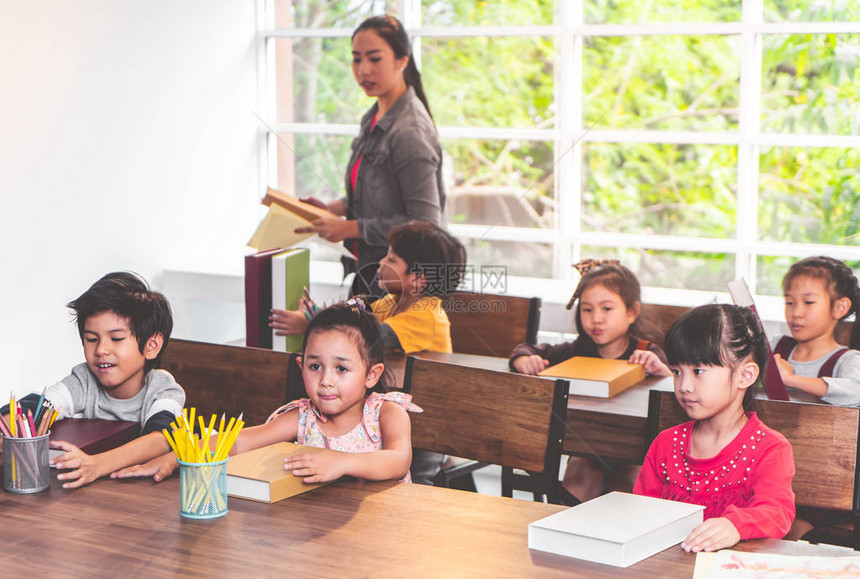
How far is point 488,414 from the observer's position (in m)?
1.93

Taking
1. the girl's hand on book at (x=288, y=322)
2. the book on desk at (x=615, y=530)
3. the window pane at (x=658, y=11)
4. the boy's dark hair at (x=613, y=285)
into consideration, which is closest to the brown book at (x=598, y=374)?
the boy's dark hair at (x=613, y=285)

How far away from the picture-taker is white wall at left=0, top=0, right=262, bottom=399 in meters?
3.31

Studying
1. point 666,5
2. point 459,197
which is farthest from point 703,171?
point 459,197

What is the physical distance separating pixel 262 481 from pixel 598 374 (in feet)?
3.36

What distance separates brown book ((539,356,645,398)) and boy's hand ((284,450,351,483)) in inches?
32.7

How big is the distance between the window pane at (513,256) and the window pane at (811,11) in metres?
1.28

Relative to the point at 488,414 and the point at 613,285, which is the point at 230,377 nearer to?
the point at 488,414

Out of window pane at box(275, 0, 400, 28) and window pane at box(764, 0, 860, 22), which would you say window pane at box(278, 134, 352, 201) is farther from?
window pane at box(764, 0, 860, 22)

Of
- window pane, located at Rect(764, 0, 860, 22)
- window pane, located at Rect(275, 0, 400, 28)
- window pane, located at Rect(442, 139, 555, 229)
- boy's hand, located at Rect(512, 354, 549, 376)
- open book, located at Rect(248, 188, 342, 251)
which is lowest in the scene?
boy's hand, located at Rect(512, 354, 549, 376)

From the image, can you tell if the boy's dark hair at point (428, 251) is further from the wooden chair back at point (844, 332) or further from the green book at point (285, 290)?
the wooden chair back at point (844, 332)

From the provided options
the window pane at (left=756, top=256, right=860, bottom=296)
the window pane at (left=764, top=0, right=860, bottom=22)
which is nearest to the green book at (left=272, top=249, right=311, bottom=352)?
the window pane at (left=756, top=256, right=860, bottom=296)

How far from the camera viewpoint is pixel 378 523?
1342 millimetres

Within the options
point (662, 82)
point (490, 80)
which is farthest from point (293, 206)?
point (662, 82)

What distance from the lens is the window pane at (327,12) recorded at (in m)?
4.29
